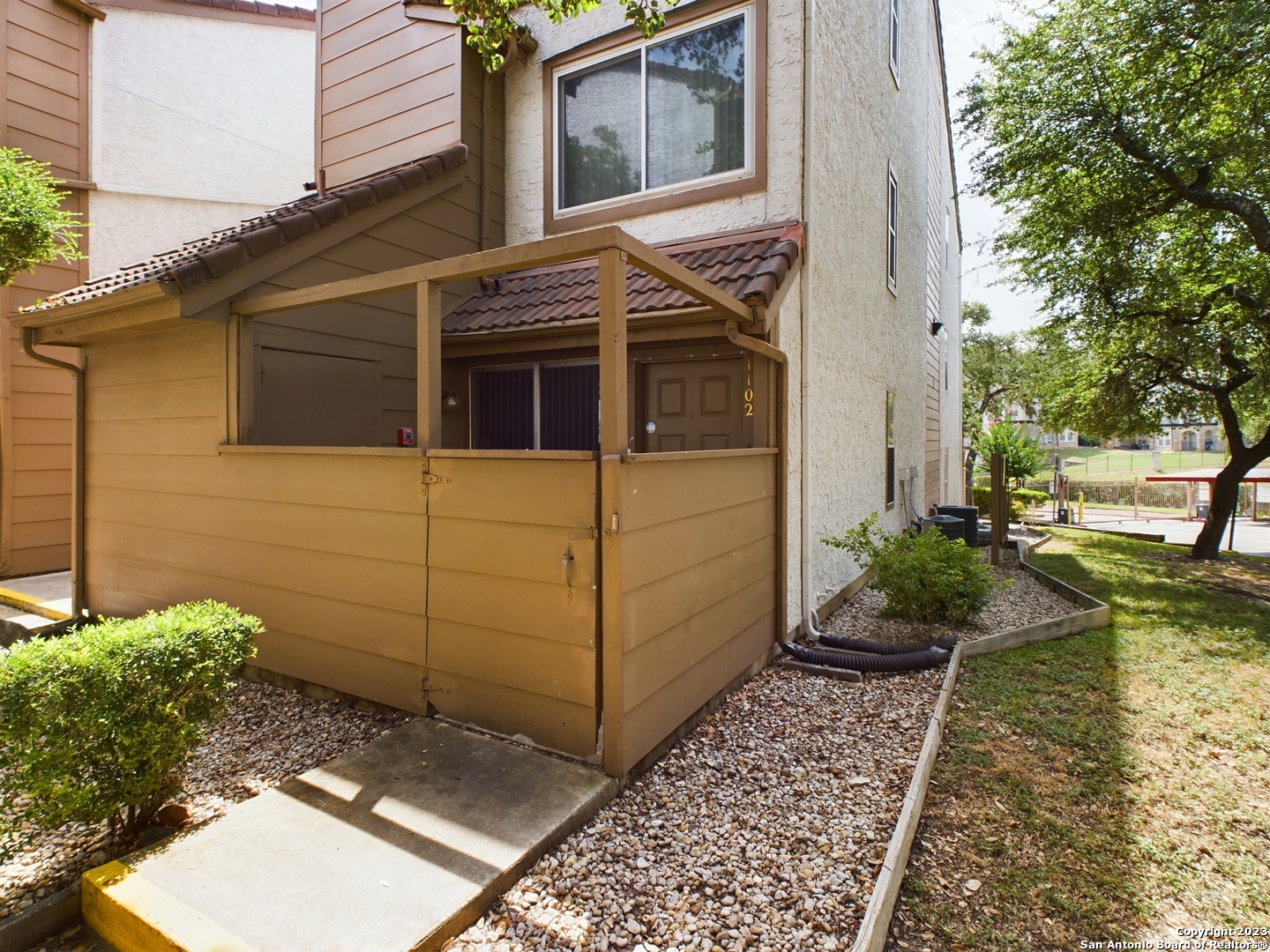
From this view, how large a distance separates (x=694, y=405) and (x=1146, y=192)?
851 centimetres

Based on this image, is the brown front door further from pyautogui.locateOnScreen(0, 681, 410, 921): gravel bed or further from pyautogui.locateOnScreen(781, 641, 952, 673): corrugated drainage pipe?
pyautogui.locateOnScreen(0, 681, 410, 921): gravel bed

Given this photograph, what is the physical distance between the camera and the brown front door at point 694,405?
5.31 m

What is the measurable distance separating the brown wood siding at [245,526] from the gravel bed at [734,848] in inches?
62.7

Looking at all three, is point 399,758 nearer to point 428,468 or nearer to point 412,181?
point 428,468

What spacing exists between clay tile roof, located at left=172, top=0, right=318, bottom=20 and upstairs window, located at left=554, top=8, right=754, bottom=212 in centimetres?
561

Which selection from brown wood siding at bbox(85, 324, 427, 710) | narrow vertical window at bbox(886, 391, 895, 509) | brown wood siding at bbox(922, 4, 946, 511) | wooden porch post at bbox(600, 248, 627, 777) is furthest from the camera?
brown wood siding at bbox(922, 4, 946, 511)

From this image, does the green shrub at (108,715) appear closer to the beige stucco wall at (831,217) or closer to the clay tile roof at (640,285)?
the clay tile roof at (640,285)

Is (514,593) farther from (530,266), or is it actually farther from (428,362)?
(530,266)

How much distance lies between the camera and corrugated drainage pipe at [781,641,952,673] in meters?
4.86

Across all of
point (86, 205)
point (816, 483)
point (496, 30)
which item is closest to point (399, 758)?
point (816, 483)

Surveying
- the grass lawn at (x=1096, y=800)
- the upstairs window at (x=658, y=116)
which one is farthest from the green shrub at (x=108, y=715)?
the upstairs window at (x=658, y=116)

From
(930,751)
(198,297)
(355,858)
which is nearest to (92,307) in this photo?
(198,297)

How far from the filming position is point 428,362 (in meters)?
3.61

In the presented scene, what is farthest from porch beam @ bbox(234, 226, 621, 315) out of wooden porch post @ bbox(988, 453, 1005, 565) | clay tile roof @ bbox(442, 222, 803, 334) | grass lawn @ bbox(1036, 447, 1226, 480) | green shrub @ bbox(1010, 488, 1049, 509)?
grass lawn @ bbox(1036, 447, 1226, 480)
